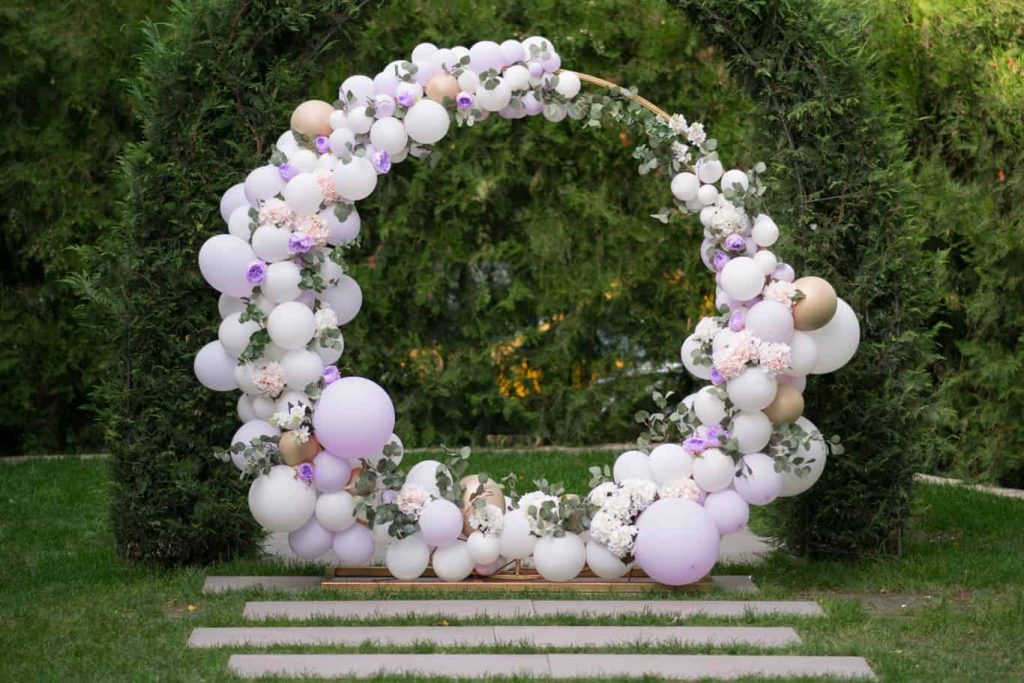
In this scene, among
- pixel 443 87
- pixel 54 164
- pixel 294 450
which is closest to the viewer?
pixel 294 450

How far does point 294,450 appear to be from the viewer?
19.7ft

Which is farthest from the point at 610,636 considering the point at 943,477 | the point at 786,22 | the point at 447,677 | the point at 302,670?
the point at 943,477

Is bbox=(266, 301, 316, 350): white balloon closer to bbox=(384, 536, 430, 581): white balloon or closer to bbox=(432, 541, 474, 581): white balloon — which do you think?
bbox=(384, 536, 430, 581): white balloon

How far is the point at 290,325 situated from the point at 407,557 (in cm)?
112

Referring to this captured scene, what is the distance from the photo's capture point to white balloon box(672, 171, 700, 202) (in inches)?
249

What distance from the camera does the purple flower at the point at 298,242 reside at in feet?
19.9

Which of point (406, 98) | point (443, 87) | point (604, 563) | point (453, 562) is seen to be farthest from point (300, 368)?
point (604, 563)

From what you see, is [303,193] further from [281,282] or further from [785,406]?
[785,406]

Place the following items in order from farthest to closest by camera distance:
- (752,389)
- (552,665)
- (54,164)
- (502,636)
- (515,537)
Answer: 1. (54,164)
2. (515,537)
3. (752,389)
4. (502,636)
5. (552,665)

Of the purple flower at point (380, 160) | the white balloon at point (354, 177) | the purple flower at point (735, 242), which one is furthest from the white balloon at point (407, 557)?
the purple flower at point (735, 242)

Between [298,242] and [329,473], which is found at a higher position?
[298,242]

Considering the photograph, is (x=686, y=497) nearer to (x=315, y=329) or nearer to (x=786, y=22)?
Result: (x=315, y=329)

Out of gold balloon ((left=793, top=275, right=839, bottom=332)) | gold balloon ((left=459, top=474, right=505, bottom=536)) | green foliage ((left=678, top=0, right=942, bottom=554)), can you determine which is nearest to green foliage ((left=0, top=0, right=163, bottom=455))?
gold balloon ((left=459, top=474, right=505, bottom=536))

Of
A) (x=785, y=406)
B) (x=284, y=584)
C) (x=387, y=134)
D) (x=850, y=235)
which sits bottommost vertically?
(x=284, y=584)
